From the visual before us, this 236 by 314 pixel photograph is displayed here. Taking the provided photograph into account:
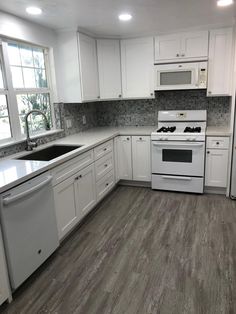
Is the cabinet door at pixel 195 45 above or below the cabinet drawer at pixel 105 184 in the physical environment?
above

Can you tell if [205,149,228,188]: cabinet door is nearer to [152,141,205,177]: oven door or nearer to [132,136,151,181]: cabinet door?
[152,141,205,177]: oven door

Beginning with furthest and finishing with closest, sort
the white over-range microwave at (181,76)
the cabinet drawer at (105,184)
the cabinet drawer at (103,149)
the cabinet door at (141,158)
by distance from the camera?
the cabinet door at (141,158) → the white over-range microwave at (181,76) → the cabinet drawer at (105,184) → the cabinet drawer at (103,149)

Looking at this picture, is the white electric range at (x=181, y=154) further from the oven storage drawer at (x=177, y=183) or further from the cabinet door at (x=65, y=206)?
the cabinet door at (x=65, y=206)

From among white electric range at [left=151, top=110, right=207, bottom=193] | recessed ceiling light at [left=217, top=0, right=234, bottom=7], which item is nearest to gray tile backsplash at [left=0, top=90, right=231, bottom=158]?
white electric range at [left=151, top=110, right=207, bottom=193]

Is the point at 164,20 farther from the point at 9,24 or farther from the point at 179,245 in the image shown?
the point at 179,245

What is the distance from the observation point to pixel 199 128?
12.2 ft

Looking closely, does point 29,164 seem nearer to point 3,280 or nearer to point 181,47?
point 3,280

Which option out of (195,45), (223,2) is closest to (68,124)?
(195,45)

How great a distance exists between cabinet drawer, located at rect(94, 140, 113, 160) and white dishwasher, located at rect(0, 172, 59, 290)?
1020 millimetres

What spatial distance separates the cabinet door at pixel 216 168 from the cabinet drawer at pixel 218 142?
0.06 meters

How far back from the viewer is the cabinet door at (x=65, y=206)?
240cm

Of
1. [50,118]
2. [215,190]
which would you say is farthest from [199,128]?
[50,118]

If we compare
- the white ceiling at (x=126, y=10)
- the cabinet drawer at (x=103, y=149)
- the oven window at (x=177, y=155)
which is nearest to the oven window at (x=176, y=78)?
the white ceiling at (x=126, y=10)

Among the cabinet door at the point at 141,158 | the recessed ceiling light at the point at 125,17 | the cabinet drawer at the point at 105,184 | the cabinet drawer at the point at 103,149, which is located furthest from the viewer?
the cabinet door at the point at 141,158
